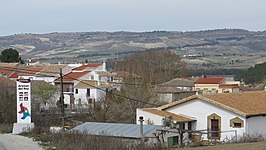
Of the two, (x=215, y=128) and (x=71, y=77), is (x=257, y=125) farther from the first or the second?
(x=71, y=77)

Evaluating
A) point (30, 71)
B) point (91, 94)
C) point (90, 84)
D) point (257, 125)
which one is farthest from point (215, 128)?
point (30, 71)

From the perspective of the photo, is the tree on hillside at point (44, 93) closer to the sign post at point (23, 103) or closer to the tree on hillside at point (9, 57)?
the sign post at point (23, 103)

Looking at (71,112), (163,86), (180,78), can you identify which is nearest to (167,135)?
(71,112)

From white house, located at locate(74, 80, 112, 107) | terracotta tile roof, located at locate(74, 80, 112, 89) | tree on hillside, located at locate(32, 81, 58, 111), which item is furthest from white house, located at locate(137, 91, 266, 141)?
terracotta tile roof, located at locate(74, 80, 112, 89)

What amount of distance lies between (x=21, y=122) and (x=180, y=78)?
53635 mm

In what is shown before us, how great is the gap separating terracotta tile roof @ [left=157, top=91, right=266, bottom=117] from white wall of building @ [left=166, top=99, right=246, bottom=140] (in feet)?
1.09

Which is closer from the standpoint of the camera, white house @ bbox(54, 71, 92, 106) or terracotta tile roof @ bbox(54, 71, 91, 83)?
white house @ bbox(54, 71, 92, 106)

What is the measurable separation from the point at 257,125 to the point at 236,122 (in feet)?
4.57

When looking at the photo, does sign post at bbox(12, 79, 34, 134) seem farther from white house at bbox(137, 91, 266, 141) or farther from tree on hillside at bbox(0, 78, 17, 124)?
tree on hillside at bbox(0, 78, 17, 124)

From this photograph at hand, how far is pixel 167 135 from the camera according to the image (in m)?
30.7

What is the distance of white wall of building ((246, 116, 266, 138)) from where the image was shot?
34.4 metres

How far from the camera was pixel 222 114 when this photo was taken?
117 ft

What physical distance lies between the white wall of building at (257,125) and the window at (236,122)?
0.37 m

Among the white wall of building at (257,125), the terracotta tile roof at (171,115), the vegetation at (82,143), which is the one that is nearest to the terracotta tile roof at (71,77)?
the terracotta tile roof at (171,115)
